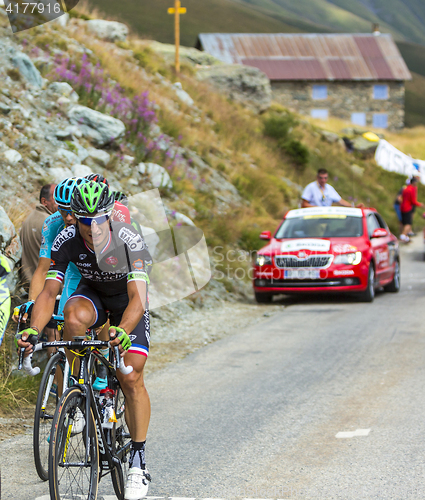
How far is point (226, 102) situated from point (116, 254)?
25089 millimetres

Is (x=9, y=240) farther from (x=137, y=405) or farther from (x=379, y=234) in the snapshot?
(x=379, y=234)

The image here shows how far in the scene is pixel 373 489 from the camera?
13.4 ft

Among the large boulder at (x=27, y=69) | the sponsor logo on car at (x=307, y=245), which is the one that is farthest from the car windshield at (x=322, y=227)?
the large boulder at (x=27, y=69)

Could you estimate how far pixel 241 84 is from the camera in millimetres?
31812

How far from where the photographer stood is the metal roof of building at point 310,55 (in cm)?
5659

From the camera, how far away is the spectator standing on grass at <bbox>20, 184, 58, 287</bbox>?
21.0 ft

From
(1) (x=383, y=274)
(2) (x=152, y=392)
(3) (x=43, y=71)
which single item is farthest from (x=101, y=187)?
(3) (x=43, y=71)

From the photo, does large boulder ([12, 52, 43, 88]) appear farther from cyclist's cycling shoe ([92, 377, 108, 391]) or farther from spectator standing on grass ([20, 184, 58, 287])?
cyclist's cycling shoe ([92, 377, 108, 391])

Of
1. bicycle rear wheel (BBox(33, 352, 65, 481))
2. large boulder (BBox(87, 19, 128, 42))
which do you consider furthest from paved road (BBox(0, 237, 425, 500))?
large boulder (BBox(87, 19, 128, 42))

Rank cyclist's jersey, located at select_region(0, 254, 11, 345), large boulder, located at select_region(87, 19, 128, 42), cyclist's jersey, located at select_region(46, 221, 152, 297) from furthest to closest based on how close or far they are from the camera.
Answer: large boulder, located at select_region(87, 19, 128, 42) → cyclist's jersey, located at select_region(46, 221, 152, 297) → cyclist's jersey, located at select_region(0, 254, 11, 345)

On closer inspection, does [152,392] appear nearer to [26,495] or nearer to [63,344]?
[26,495]

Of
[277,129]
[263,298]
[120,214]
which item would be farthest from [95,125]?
[277,129]

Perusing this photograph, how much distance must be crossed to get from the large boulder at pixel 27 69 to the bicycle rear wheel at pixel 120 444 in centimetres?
1078

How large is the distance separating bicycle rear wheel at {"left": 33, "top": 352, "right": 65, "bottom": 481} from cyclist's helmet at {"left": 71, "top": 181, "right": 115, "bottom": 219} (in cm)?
109
